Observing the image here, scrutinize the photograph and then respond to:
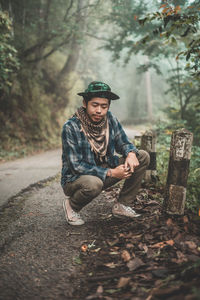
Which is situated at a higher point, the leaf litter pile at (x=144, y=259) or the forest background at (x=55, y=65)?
the forest background at (x=55, y=65)

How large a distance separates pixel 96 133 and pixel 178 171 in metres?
1.16

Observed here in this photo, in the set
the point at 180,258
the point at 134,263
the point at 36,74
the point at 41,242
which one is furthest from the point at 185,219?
the point at 36,74

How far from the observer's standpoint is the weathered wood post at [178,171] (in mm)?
2768

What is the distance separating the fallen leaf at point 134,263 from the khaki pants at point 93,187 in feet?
2.98

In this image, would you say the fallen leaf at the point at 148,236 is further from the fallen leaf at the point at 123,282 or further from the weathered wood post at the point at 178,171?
the fallen leaf at the point at 123,282

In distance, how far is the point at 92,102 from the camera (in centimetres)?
291

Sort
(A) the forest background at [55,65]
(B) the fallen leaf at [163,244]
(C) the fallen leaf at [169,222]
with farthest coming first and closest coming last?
(A) the forest background at [55,65] < (C) the fallen leaf at [169,222] < (B) the fallen leaf at [163,244]

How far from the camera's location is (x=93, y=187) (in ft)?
8.96

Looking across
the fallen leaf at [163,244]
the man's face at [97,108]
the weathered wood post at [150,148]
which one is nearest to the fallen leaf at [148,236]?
the fallen leaf at [163,244]

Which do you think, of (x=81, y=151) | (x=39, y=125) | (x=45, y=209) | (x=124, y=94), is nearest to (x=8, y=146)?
(x=39, y=125)

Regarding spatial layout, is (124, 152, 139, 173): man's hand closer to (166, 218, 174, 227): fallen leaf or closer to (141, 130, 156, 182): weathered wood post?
(166, 218, 174, 227): fallen leaf

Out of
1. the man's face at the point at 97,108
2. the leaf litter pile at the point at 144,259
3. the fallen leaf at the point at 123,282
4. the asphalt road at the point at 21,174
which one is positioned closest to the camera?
the leaf litter pile at the point at 144,259

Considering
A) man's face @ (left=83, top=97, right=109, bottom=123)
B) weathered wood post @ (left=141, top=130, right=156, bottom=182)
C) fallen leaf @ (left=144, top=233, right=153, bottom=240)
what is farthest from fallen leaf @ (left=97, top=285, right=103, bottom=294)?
weathered wood post @ (left=141, top=130, right=156, bottom=182)

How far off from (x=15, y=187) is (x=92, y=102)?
2861mm
